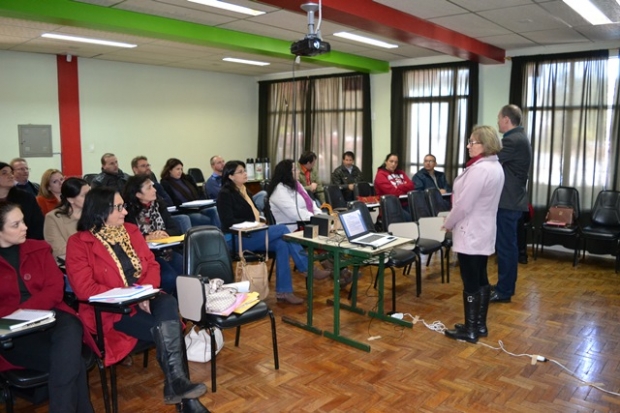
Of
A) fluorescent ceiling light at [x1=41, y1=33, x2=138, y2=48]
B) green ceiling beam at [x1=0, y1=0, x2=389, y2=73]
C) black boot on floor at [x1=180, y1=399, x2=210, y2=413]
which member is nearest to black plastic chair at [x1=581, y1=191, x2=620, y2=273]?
green ceiling beam at [x1=0, y1=0, x2=389, y2=73]

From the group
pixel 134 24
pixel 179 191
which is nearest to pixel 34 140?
pixel 179 191

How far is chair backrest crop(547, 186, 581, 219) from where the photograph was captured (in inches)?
262

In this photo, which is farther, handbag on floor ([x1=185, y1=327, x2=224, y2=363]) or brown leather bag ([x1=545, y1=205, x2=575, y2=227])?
brown leather bag ([x1=545, y1=205, x2=575, y2=227])

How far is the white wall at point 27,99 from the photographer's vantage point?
7.40 m

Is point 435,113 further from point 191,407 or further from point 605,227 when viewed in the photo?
point 191,407

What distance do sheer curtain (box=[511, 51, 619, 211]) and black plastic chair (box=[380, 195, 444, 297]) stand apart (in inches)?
106

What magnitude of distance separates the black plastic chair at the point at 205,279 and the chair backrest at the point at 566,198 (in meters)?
4.85

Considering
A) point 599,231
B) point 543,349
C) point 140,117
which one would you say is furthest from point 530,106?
point 140,117

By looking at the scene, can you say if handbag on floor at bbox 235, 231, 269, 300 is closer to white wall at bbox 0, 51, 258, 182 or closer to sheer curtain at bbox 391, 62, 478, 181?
sheer curtain at bbox 391, 62, 478, 181

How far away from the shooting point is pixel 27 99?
7.60 m

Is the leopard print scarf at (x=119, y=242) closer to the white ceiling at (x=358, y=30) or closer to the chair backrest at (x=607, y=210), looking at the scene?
the white ceiling at (x=358, y=30)

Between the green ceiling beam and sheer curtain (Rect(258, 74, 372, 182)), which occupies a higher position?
the green ceiling beam

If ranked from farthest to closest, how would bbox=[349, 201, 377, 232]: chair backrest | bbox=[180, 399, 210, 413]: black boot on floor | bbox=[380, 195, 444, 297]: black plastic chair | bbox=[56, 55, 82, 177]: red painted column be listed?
bbox=[56, 55, 82, 177]: red painted column → bbox=[380, 195, 444, 297]: black plastic chair → bbox=[349, 201, 377, 232]: chair backrest → bbox=[180, 399, 210, 413]: black boot on floor

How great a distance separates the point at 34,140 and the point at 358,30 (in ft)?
16.3
